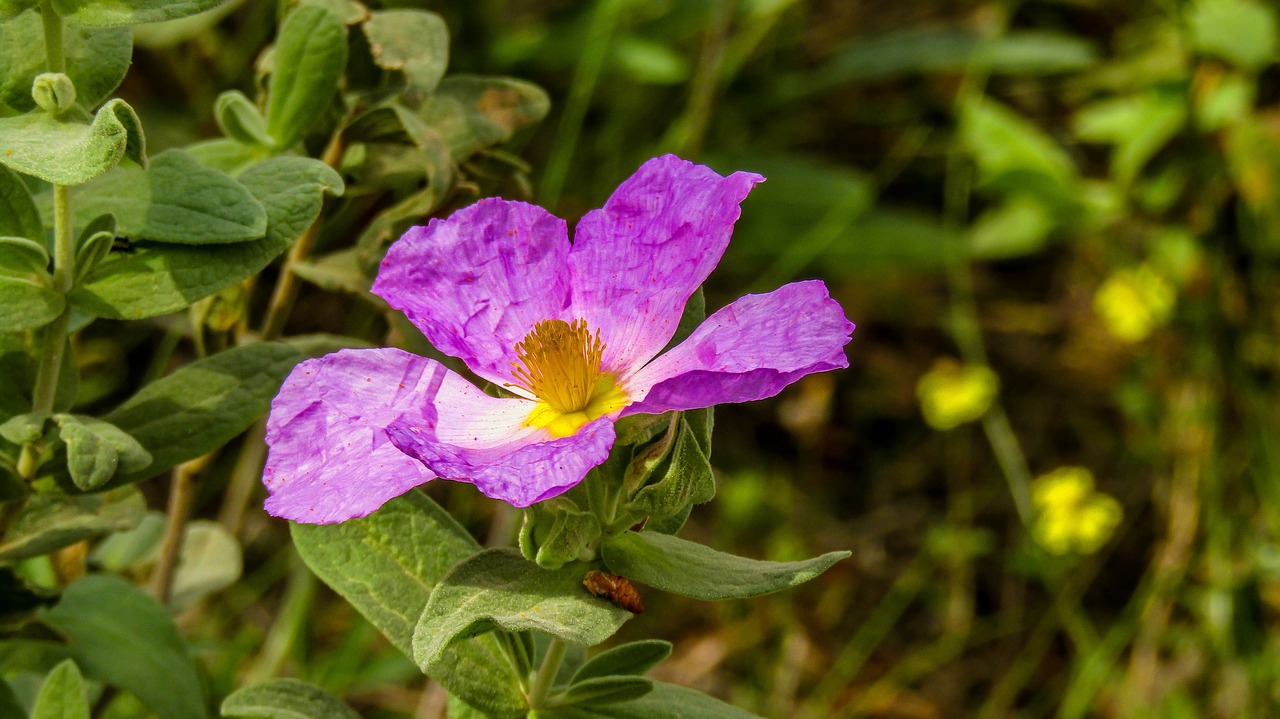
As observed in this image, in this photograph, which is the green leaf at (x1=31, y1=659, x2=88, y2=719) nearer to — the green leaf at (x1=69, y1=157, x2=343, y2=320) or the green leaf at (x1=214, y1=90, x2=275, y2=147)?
the green leaf at (x1=69, y1=157, x2=343, y2=320)

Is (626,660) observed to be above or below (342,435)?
below

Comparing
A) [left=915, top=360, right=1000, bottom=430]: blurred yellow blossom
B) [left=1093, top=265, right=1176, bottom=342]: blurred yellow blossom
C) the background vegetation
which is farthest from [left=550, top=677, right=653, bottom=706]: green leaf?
[left=1093, top=265, right=1176, bottom=342]: blurred yellow blossom

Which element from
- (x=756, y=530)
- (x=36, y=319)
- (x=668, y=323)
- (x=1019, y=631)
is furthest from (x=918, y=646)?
(x=36, y=319)

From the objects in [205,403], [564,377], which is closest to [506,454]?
[564,377]

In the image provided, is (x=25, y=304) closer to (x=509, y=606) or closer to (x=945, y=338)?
(x=509, y=606)

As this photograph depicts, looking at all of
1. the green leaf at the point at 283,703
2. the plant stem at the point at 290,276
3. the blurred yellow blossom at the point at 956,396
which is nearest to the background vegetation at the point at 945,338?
the blurred yellow blossom at the point at 956,396

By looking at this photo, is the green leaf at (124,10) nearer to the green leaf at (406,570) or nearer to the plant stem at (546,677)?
the green leaf at (406,570)
